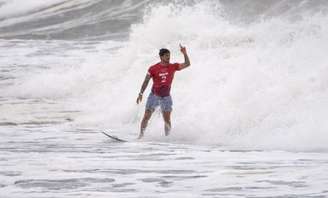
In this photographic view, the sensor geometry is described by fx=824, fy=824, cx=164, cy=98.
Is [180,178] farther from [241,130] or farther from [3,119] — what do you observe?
[3,119]

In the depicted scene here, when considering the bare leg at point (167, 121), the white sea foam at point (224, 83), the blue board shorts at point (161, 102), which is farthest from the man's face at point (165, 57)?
the white sea foam at point (224, 83)

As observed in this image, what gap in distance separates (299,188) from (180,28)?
14.8 meters

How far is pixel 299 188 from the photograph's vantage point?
8180mm

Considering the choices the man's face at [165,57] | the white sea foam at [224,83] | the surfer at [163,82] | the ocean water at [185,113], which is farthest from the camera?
the white sea foam at [224,83]

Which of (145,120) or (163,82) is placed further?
(145,120)

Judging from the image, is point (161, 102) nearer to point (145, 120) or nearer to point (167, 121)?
point (167, 121)

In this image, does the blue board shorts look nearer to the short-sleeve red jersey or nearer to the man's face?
the short-sleeve red jersey

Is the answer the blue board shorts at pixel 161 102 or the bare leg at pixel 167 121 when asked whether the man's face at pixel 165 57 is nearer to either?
the blue board shorts at pixel 161 102

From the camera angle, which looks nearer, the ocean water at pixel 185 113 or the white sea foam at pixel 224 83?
the ocean water at pixel 185 113

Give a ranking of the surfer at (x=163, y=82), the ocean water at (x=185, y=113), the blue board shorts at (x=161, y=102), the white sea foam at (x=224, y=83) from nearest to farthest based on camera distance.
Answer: the ocean water at (x=185, y=113), the surfer at (x=163, y=82), the blue board shorts at (x=161, y=102), the white sea foam at (x=224, y=83)

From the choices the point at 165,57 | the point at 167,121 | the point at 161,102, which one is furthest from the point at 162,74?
the point at 167,121

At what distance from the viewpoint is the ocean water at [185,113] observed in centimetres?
888

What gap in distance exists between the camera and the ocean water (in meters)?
8.88

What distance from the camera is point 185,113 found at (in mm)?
14992
